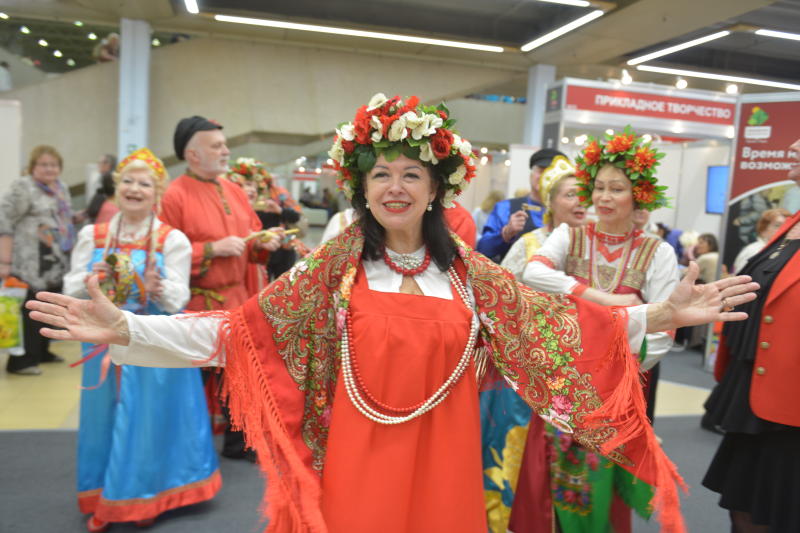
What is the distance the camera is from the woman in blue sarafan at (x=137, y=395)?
2924mm

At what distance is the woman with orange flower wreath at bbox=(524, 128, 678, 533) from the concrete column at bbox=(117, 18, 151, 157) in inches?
318

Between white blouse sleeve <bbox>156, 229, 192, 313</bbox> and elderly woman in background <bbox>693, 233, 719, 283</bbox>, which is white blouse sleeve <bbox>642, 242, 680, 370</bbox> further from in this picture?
elderly woman in background <bbox>693, 233, 719, 283</bbox>

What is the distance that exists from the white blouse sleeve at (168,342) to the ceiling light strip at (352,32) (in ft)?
26.8

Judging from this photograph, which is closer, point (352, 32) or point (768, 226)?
point (768, 226)

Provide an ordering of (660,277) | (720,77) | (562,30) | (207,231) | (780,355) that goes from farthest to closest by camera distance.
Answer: (720,77), (562,30), (207,231), (660,277), (780,355)

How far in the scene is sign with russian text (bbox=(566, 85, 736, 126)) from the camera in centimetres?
676

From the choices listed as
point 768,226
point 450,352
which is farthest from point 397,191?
point 768,226

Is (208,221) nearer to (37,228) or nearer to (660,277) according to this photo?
(37,228)

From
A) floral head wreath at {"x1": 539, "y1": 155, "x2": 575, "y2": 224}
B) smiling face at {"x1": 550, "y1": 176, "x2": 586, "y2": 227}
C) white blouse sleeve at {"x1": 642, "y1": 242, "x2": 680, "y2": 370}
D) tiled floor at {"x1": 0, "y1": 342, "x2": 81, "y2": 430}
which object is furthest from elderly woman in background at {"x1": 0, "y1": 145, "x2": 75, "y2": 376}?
white blouse sleeve at {"x1": 642, "y1": 242, "x2": 680, "y2": 370}

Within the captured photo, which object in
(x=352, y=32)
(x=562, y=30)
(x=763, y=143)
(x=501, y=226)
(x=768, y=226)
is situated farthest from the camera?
(x=352, y=32)

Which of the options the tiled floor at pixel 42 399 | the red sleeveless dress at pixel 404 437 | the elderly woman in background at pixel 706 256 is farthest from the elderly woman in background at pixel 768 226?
the tiled floor at pixel 42 399

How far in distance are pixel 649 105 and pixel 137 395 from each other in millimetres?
6184

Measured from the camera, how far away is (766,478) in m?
2.42

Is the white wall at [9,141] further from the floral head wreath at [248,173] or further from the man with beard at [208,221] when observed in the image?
the man with beard at [208,221]
